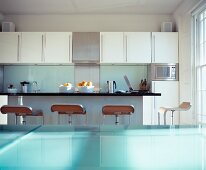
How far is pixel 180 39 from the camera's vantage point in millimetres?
5844

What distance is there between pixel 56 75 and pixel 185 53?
2.90m

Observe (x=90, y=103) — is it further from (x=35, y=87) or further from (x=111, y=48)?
(x=35, y=87)

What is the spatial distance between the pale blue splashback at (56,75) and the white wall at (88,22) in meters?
0.88

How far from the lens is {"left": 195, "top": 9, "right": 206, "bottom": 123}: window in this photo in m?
4.87

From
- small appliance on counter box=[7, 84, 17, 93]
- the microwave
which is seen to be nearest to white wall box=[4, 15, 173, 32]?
the microwave

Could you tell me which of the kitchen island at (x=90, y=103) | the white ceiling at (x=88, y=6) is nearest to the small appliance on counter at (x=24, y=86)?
the white ceiling at (x=88, y=6)

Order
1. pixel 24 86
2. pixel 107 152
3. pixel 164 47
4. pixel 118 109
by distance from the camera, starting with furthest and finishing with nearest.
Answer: pixel 24 86 < pixel 164 47 < pixel 118 109 < pixel 107 152

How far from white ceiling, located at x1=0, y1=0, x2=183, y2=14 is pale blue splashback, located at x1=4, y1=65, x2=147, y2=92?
1239 mm

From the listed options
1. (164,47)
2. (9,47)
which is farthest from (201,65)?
(9,47)

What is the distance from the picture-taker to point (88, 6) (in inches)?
232

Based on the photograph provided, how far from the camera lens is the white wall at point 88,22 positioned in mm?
6477

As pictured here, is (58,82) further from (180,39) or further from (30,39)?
(180,39)

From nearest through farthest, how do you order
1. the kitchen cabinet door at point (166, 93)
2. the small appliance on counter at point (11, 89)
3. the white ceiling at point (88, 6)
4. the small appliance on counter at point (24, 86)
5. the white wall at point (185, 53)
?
the white wall at point (185, 53) → the white ceiling at point (88, 6) → the kitchen cabinet door at point (166, 93) → the small appliance on counter at point (11, 89) → the small appliance on counter at point (24, 86)

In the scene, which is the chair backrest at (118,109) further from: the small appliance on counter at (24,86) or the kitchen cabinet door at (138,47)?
the small appliance on counter at (24,86)
